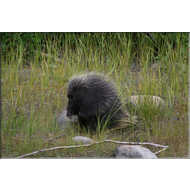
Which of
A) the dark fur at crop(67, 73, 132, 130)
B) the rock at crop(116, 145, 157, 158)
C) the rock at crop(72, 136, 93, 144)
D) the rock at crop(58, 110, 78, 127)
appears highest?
the dark fur at crop(67, 73, 132, 130)

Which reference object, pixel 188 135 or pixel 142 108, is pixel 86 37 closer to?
pixel 142 108

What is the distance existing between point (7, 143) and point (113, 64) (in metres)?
1.74

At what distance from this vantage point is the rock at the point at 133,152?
298 centimetres

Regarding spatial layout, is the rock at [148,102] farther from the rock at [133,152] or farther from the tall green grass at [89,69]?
the rock at [133,152]

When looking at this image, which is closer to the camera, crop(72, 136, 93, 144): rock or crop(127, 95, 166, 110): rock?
crop(72, 136, 93, 144): rock

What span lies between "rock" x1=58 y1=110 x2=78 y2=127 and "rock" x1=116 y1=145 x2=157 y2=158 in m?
0.79

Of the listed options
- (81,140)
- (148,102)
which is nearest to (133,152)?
(81,140)

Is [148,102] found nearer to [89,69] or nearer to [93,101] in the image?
[93,101]

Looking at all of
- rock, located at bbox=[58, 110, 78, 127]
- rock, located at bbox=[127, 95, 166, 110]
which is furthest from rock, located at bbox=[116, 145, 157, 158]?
rock, located at bbox=[58, 110, 78, 127]

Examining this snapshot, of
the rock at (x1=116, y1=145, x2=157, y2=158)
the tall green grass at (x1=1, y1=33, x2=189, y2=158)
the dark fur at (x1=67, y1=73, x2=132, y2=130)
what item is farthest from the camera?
the dark fur at (x1=67, y1=73, x2=132, y2=130)

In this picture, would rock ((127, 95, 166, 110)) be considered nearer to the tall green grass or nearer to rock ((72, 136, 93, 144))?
the tall green grass

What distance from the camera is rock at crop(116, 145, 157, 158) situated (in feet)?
9.78

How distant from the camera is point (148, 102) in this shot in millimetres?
3432

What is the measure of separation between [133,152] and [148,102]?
29.7 inches
